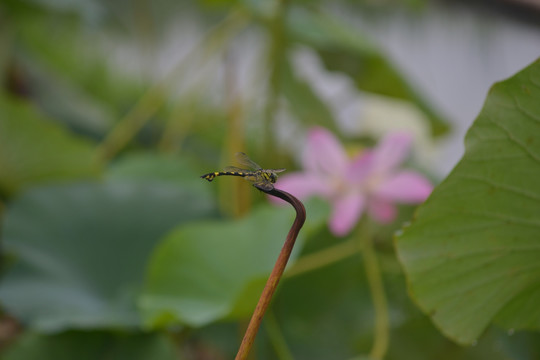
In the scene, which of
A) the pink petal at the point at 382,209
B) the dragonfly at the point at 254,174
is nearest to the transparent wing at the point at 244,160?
the dragonfly at the point at 254,174

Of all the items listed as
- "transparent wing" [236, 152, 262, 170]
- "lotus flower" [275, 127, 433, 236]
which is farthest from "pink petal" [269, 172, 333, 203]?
"transparent wing" [236, 152, 262, 170]

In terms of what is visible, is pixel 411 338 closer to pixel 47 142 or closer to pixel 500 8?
pixel 47 142

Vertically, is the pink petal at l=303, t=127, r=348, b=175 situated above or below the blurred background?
above

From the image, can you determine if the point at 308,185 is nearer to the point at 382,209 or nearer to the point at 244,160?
the point at 382,209

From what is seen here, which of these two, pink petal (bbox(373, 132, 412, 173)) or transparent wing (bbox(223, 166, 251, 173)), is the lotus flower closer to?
pink petal (bbox(373, 132, 412, 173))

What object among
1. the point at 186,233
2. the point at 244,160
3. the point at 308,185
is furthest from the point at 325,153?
the point at 244,160

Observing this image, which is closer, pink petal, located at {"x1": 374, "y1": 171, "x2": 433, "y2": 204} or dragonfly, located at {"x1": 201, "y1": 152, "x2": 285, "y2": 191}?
dragonfly, located at {"x1": 201, "y1": 152, "x2": 285, "y2": 191}

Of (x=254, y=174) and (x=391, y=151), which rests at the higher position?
(x=391, y=151)

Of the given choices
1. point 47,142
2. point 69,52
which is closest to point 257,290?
point 47,142
